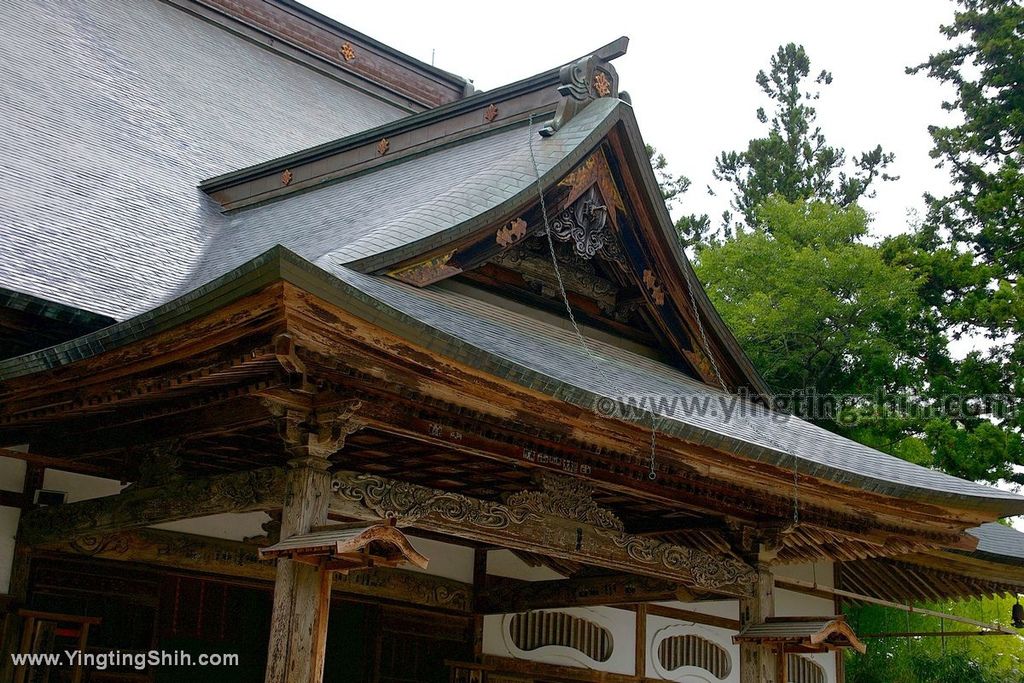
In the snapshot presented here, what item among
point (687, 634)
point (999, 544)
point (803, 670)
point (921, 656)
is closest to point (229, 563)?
point (687, 634)

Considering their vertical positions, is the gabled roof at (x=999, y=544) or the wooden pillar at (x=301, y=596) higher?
the gabled roof at (x=999, y=544)

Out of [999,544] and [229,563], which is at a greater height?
[999,544]

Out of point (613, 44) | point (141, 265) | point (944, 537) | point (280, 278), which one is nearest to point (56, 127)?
point (141, 265)

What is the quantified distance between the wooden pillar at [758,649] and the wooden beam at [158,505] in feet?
13.7

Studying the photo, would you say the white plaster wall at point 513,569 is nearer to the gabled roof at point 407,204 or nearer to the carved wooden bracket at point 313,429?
the gabled roof at point 407,204

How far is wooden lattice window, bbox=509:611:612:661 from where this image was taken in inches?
415

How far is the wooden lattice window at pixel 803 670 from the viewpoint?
41.0 feet

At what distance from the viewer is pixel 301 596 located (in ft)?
19.4

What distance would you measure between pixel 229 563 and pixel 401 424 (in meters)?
2.74

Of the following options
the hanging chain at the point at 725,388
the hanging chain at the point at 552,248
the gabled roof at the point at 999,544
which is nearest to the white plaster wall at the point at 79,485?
the hanging chain at the point at 552,248

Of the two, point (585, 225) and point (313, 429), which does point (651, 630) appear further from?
point (313, 429)

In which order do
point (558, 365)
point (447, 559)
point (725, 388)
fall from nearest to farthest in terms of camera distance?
point (558, 365), point (447, 559), point (725, 388)

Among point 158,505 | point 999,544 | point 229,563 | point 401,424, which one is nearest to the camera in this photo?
point 401,424

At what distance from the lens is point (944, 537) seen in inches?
358
